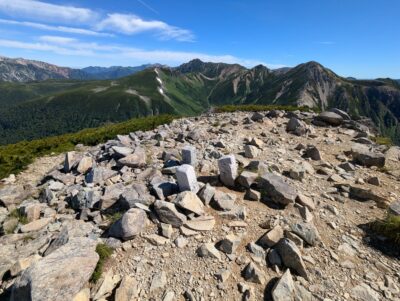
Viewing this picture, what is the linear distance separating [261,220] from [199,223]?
2204mm

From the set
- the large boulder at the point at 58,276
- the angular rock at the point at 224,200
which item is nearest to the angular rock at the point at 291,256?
the angular rock at the point at 224,200

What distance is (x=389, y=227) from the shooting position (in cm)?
917

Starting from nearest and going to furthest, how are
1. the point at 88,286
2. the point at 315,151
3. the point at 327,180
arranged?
the point at 88,286
the point at 327,180
the point at 315,151

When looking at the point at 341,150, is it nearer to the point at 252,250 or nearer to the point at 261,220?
the point at 261,220

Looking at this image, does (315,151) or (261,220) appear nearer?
(261,220)

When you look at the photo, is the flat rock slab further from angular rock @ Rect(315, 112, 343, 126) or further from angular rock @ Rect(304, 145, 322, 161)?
angular rock @ Rect(315, 112, 343, 126)

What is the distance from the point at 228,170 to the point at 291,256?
15.4 feet

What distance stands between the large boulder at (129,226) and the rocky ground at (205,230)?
4cm

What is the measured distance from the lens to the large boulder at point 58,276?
6.52 meters

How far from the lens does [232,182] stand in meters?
11.9

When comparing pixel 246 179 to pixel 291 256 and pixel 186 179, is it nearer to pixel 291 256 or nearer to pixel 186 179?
pixel 186 179

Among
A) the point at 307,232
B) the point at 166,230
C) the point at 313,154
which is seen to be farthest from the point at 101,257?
the point at 313,154

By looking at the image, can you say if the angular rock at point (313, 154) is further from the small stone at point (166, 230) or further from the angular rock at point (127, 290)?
the angular rock at point (127, 290)

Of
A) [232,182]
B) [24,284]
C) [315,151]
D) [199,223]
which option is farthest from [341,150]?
[24,284]
